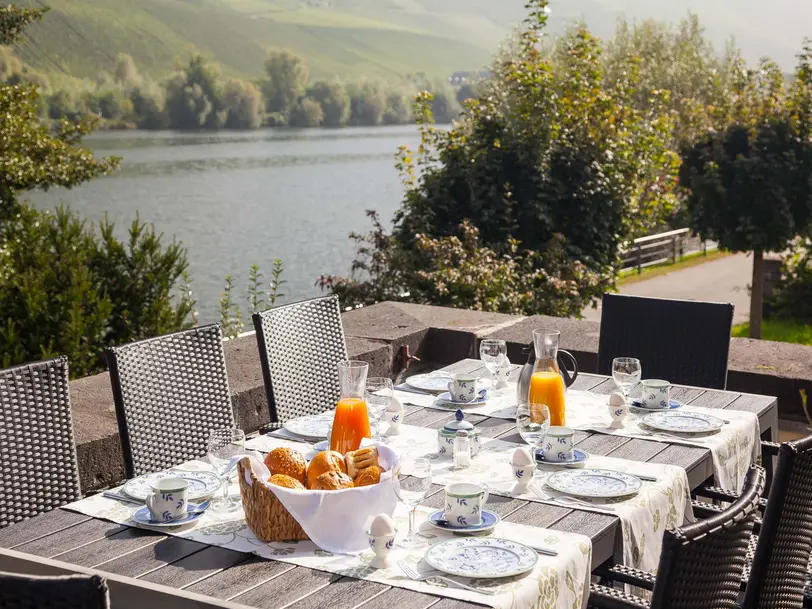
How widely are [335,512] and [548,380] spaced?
3.15 ft

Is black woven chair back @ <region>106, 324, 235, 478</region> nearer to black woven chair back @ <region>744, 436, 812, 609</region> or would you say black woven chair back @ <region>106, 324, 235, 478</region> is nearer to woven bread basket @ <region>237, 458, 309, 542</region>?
woven bread basket @ <region>237, 458, 309, 542</region>

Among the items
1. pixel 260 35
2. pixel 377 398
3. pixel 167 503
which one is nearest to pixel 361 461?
pixel 167 503

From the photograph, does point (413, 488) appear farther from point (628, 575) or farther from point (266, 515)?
point (628, 575)

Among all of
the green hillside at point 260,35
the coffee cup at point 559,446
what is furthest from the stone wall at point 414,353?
the green hillside at point 260,35

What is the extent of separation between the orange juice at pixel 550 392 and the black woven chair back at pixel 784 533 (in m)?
0.73

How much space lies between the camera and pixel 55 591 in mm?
1146

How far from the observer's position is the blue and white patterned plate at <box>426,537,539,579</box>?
1.67 m

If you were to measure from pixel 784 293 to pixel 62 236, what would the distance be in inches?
270

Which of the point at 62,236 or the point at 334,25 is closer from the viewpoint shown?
the point at 62,236

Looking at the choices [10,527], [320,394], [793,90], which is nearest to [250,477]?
[10,527]

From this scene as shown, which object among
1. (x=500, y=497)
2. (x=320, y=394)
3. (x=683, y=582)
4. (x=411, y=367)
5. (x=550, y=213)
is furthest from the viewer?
(x=550, y=213)

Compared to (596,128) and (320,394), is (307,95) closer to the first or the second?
(596,128)

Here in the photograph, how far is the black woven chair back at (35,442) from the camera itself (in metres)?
2.24

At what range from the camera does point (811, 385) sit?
3477 mm
